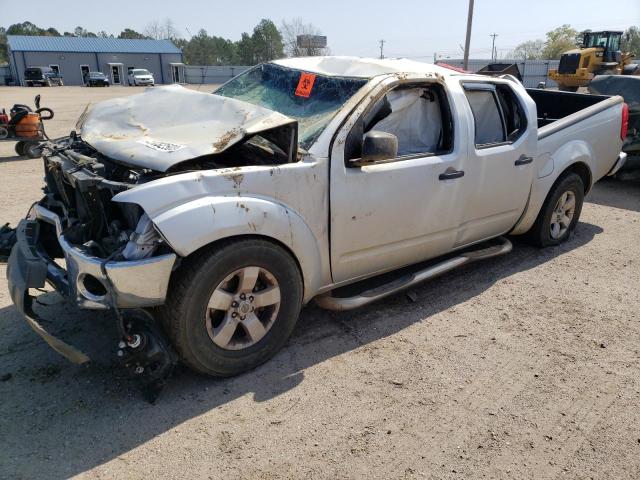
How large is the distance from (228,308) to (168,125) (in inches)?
54.8

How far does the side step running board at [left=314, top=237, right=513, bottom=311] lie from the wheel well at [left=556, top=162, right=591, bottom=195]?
1106 millimetres

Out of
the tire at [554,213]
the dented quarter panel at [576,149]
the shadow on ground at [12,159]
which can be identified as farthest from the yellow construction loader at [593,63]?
the shadow on ground at [12,159]

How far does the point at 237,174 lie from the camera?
9.64 feet

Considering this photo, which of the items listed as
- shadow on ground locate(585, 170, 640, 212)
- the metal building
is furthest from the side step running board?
the metal building

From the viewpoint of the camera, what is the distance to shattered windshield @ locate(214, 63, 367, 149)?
3.55 metres

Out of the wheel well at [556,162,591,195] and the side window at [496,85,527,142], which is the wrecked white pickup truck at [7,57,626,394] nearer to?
the side window at [496,85,527,142]

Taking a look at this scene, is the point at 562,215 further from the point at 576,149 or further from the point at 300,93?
the point at 300,93

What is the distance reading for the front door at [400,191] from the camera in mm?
3416

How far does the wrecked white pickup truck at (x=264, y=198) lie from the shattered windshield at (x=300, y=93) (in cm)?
2

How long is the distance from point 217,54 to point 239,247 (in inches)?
4328

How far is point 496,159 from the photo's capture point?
169 inches

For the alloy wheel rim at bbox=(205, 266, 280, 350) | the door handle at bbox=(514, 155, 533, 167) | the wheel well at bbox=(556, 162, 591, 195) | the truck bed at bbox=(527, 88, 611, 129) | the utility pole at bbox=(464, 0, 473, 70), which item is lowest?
the alloy wheel rim at bbox=(205, 266, 280, 350)

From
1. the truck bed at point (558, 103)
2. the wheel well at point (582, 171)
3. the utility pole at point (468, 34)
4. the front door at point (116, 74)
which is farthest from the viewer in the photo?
the front door at point (116, 74)

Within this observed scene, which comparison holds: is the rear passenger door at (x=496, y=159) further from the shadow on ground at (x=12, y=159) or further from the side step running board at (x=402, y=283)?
the shadow on ground at (x=12, y=159)
